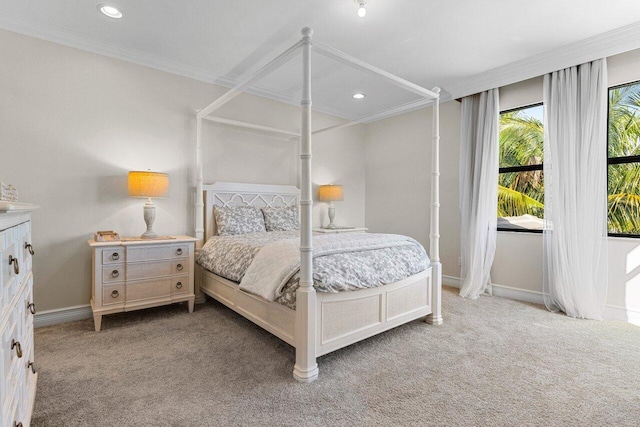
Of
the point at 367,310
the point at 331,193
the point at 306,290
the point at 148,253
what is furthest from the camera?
the point at 331,193

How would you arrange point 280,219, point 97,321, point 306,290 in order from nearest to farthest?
1. point 306,290
2. point 97,321
3. point 280,219

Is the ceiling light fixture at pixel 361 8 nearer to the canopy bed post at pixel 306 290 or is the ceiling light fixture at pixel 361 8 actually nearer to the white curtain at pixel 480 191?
the canopy bed post at pixel 306 290

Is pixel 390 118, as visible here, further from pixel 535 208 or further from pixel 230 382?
pixel 230 382

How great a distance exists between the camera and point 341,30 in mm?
2742

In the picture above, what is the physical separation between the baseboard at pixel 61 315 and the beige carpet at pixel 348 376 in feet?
0.39

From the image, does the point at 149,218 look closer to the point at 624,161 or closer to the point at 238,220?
the point at 238,220

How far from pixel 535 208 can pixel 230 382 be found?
3.56 m

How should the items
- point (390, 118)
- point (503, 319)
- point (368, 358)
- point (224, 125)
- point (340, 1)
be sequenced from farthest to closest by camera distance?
point (390, 118) < point (224, 125) < point (503, 319) < point (340, 1) < point (368, 358)

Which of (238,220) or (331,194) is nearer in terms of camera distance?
(238,220)

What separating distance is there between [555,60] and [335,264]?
9.96ft

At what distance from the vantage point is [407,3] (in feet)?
7.82

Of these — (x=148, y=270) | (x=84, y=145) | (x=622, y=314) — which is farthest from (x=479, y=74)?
(x=84, y=145)

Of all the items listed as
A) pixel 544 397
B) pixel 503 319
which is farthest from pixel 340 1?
pixel 503 319

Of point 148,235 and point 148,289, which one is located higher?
point 148,235
